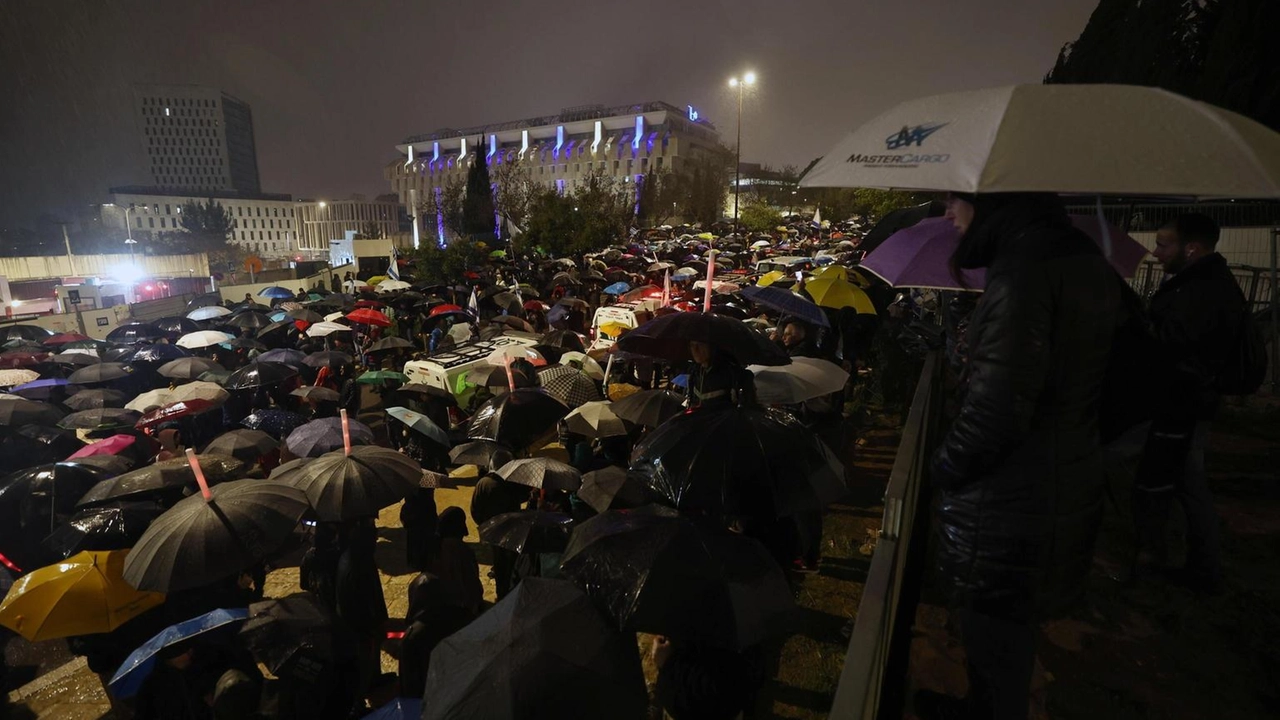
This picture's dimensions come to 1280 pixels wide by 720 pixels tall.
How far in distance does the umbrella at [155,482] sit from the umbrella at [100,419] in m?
3.06

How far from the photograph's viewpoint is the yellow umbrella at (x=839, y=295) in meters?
7.97

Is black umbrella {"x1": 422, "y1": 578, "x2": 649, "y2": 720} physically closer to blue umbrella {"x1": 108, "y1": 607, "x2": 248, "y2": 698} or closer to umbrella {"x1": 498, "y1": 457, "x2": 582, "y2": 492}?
blue umbrella {"x1": 108, "y1": 607, "x2": 248, "y2": 698}

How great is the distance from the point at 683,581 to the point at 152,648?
2.79 m

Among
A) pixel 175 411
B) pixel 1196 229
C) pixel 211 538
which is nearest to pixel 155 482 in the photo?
pixel 211 538

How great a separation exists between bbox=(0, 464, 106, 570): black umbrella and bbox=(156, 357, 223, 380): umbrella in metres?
4.93

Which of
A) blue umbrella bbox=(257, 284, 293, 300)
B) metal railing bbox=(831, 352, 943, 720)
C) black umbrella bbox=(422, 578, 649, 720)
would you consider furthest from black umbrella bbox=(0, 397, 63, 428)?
blue umbrella bbox=(257, 284, 293, 300)

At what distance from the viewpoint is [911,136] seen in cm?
234

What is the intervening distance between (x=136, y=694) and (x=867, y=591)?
363cm

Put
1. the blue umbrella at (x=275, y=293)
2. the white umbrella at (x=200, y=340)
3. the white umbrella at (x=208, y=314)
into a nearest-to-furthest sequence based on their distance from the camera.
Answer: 1. the white umbrella at (x=200, y=340)
2. the white umbrella at (x=208, y=314)
3. the blue umbrella at (x=275, y=293)

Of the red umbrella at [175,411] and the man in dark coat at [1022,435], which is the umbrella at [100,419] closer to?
the red umbrella at [175,411]

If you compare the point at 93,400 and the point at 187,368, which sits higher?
the point at 187,368

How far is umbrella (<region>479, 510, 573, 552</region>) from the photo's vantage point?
3883 mm

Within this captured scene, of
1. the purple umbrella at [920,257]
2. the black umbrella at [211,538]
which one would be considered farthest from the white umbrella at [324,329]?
the purple umbrella at [920,257]

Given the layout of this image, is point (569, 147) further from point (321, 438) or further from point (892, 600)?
point (892, 600)
